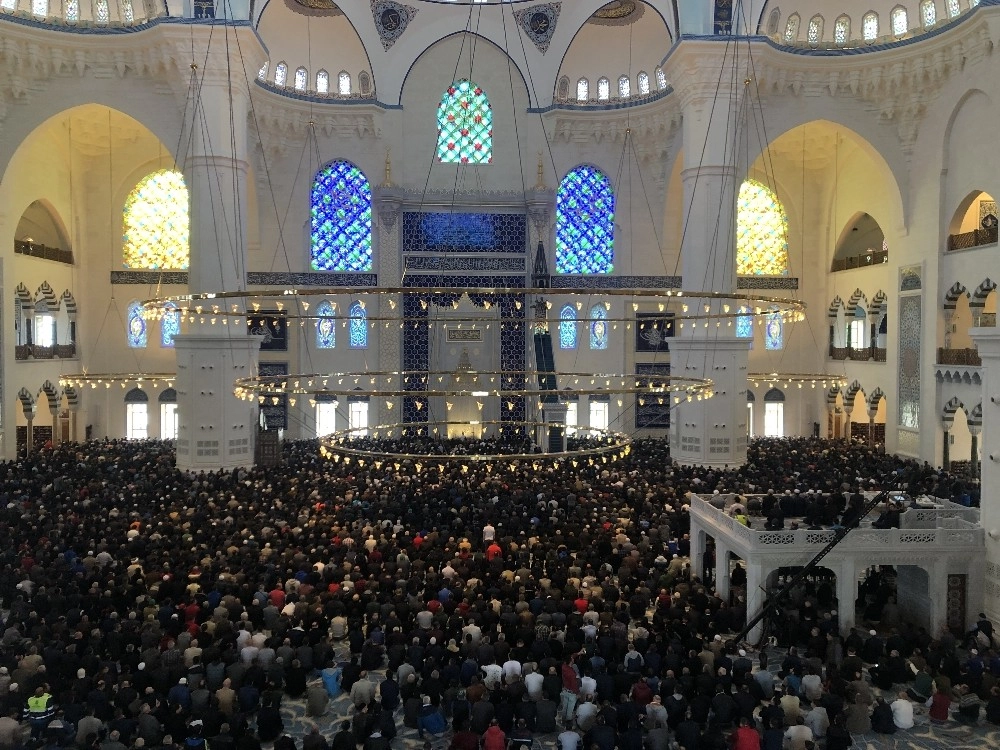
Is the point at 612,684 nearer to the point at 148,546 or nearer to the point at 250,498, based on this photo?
the point at 148,546

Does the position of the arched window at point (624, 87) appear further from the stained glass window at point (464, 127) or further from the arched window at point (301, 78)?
the arched window at point (301, 78)

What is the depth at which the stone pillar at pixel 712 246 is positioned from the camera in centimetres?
1673

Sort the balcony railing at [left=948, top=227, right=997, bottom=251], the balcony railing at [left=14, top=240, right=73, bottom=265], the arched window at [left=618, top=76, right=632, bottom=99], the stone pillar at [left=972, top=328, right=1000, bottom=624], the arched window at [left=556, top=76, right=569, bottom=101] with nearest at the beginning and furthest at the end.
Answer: the stone pillar at [left=972, top=328, right=1000, bottom=624] < the balcony railing at [left=948, top=227, right=997, bottom=251] < the balcony railing at [left=14, top=240, right=73, bottom=265] < the arched window at [left=618, top=76, right=632, bottom=99] < the arched window at [left=556, top=76, right=569, bottom=101]

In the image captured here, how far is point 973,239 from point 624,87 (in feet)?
32.7

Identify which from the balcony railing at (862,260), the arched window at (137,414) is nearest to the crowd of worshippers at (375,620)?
the balcony railing at (862,260)

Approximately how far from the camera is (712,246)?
1705cm

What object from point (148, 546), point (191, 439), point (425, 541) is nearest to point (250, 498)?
point (148, 546)

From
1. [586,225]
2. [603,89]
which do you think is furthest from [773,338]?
[603,89]

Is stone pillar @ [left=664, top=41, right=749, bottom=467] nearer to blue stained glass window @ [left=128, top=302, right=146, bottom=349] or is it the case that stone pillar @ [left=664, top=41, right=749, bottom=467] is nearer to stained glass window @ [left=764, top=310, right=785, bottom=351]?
stained glass window @ [left=764, top=310, right=785, bottom=351]

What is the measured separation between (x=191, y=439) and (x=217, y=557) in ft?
24.4

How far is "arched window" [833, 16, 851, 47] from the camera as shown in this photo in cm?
1821

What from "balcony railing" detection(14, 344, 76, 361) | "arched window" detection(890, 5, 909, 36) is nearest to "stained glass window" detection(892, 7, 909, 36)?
"arched window" detection(890, 5, 909, 36)

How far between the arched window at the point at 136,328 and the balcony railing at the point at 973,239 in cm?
1798

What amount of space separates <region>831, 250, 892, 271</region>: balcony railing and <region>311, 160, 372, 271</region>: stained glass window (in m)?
11.6
